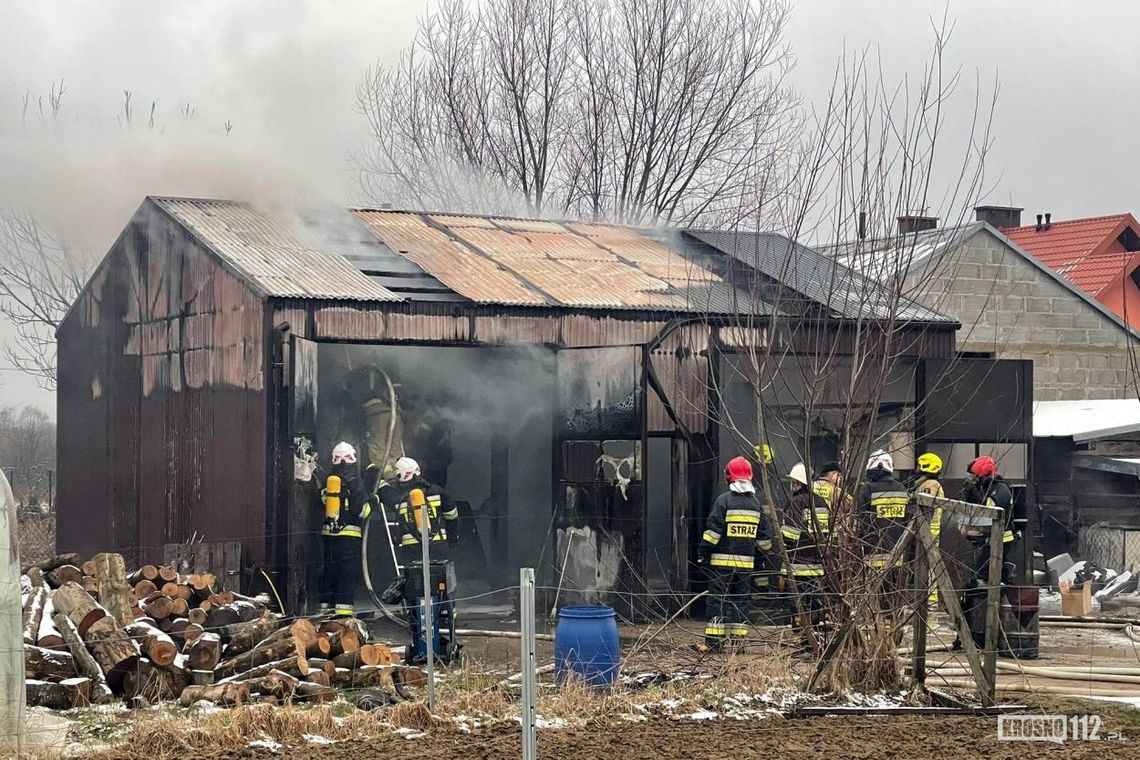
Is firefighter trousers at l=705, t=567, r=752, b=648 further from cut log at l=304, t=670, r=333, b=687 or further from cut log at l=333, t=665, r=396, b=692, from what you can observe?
cut log at l=304, t=670, r=333, b=687

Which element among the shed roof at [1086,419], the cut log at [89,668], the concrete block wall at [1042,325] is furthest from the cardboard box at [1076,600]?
the cut log at [89,668]

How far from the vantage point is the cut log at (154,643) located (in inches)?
413

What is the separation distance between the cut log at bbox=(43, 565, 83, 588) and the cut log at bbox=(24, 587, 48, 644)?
51 centimetres

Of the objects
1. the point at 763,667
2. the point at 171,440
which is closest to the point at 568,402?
the point at 171,440

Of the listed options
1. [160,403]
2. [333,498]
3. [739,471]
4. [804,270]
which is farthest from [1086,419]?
[160,403]

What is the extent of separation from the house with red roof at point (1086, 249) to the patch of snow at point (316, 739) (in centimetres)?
2746

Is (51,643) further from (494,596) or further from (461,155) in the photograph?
(461,155)

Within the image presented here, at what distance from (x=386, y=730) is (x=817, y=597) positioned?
3.82 m

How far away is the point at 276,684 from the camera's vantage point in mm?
10109

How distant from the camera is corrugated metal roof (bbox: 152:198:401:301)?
14977 millimetres

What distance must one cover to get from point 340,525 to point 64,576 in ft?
8.54

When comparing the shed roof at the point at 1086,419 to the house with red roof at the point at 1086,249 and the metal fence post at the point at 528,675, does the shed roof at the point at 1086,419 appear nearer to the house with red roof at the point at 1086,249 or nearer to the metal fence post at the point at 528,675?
the house with red roof at the point at 1086,249

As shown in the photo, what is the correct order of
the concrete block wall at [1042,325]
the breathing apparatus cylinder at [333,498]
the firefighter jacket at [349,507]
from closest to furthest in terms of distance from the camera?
the breathing apparatus cylinder at [333,498] → the firefighter jacket at [349,507] → the concrete block wall at [1042,325]

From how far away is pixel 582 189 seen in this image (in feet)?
108
